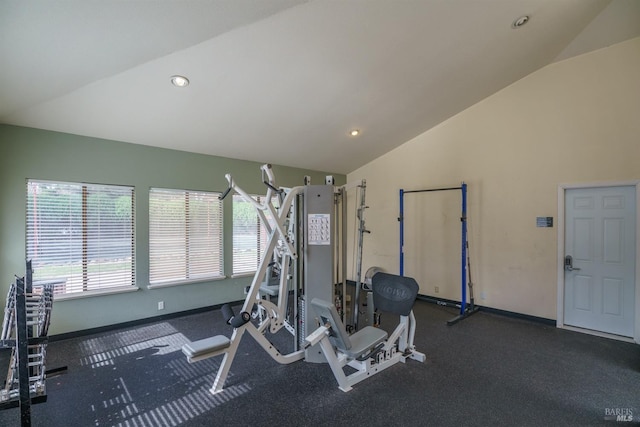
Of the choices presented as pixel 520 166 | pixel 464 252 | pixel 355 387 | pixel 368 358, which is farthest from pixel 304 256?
pixel 520 166

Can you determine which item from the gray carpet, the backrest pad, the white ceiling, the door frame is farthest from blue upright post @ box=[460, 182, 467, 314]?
the backrest pad

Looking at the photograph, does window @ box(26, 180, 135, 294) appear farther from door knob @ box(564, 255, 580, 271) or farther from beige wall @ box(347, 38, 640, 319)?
door knob @ box(564, 255, 580, 271)

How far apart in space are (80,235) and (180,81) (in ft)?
7.59

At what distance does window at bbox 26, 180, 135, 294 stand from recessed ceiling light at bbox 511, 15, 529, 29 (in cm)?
486

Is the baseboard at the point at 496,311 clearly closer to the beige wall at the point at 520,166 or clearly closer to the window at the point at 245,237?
the beige wall at the point at 520,166

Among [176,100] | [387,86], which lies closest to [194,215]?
[176,100]

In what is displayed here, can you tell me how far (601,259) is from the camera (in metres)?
3.56

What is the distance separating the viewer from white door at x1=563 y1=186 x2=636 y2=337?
339 centimetres

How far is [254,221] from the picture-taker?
502 cm

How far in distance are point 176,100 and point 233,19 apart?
1.39 m

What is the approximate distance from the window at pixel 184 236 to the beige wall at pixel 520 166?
341cm

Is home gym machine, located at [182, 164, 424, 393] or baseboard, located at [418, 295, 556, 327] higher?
home gym machine, located at [182, 164, 424, 393]

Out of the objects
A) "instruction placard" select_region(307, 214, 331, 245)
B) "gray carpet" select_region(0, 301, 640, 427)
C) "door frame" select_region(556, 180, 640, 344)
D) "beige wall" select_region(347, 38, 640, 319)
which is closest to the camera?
"gray carpet" select_region(0, 301, 640, 427)

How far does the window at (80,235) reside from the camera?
321 cm
